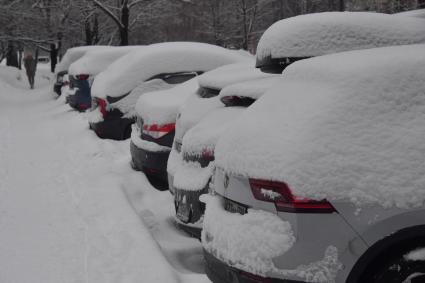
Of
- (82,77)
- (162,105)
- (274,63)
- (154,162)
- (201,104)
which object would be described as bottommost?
(154,162)

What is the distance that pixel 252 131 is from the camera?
3137mm

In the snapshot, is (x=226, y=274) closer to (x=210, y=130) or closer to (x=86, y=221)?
(x=210, y=130)

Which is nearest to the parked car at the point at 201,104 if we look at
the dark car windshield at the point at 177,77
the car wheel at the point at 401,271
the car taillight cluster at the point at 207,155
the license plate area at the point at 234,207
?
the car taillight cluster at the point at 207,155

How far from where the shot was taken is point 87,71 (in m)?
12.0

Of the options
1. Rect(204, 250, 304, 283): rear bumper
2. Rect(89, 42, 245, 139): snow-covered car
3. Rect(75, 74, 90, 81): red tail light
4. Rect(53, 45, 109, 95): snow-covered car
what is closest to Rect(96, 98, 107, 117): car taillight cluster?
Rect(89, 42, 245, 139): snow-covered car

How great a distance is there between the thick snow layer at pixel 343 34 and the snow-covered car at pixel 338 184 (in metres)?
1.79

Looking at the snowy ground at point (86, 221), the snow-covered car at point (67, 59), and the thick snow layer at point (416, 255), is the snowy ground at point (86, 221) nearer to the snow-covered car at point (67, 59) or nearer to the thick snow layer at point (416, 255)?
the thick snow layer at point (416, 255)

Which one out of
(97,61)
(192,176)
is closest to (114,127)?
(97,61)

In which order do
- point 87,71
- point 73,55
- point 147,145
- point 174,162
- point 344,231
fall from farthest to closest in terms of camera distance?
1. point 73,55
2. point 87,71
3. point 147,145
4. point 174,162
5. point 344,231

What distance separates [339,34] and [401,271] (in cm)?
270

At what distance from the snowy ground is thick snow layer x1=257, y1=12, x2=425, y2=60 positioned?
6.64ft

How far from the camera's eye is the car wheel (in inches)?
108

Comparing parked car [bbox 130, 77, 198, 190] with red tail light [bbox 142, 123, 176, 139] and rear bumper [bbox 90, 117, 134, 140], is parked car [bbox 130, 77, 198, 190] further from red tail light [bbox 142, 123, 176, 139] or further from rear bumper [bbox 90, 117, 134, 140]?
rear bumper [bbox 90, 117, 134, 140]

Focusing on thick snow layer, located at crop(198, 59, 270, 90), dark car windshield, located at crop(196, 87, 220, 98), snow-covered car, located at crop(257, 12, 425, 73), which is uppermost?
snow-covered car, located at crop(257, 12, 425, 73)
